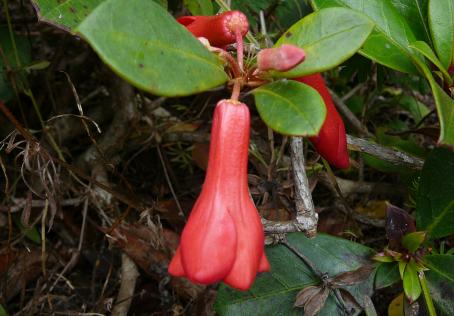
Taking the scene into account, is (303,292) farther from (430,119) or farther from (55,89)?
(55,89)

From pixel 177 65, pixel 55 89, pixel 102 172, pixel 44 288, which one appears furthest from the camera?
pixel 55 89

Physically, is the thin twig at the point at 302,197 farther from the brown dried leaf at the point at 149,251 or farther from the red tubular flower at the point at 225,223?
the brown dried leaf at the point at 149,251

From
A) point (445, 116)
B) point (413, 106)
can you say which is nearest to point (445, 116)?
point (445, 116)

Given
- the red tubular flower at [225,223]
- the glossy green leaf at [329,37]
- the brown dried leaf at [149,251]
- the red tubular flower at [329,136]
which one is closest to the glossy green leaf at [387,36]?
the red tubular flower at [329,136]

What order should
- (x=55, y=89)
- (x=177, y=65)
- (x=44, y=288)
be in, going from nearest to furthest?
(x=177, y=65) < (x=44, y=288) < (x=55, y=89)

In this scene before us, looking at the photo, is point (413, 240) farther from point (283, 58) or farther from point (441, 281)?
point (283, 58)

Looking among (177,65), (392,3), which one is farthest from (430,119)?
(177,65)
